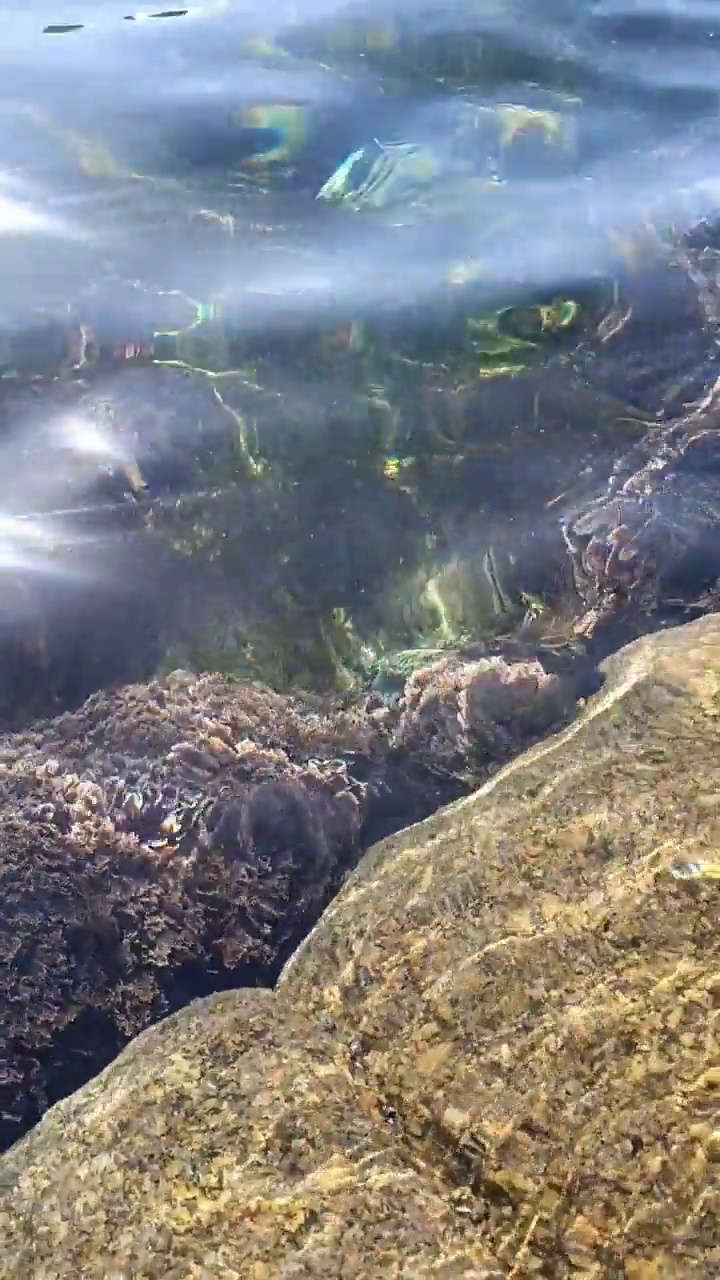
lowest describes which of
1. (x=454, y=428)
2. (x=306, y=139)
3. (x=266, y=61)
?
(x=454, y=428)

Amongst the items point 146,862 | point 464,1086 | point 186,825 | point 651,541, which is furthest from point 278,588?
point 464,1086

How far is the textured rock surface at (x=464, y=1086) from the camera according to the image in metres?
2.03

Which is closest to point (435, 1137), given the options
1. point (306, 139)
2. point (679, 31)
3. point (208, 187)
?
point (208, 187)

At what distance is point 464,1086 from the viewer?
227 cm

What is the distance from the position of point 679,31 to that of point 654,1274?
797 cm

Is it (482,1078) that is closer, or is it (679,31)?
(482,1078)

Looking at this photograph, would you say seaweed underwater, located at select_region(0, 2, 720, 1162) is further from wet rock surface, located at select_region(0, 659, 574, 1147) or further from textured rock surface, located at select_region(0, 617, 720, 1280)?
textured rock surface, located at select_region(0, 617, 720, 1280)

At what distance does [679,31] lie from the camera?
682 centimetres

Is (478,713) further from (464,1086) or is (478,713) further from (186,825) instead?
(464,1086)

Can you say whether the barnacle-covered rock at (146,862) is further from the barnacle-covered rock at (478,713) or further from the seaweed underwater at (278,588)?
the barnacle-covered rock at (478,713)

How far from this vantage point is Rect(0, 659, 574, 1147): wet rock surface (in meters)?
2.87

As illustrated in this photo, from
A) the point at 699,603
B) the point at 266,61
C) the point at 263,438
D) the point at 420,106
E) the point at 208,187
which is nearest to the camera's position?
the point at 699,603

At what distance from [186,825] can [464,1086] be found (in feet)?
4.42

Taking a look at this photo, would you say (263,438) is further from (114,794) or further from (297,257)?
(114,794)
